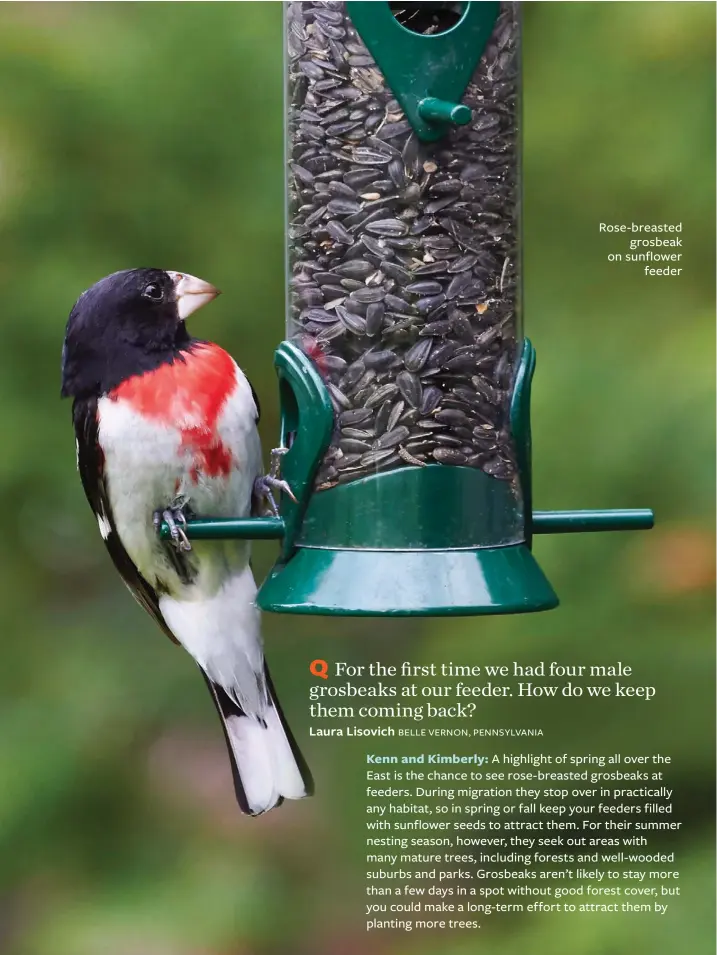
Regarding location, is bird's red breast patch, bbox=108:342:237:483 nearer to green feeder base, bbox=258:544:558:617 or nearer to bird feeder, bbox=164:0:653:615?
bird feeder, bbox=164:0:653:615

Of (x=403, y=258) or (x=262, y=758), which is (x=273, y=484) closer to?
(x=403, y=258)

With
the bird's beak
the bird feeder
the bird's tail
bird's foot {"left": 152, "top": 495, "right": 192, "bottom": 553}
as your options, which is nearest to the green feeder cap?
the bird feeder

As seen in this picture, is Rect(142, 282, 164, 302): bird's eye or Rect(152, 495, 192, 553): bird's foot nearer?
Rect(152, 495, 192, 553): bird's foot

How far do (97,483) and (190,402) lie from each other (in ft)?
0.89

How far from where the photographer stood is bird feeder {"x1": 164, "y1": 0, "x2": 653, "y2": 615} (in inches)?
99.8

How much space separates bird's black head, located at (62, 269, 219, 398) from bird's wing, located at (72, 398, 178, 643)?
47 mm

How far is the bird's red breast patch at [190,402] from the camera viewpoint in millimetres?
2842

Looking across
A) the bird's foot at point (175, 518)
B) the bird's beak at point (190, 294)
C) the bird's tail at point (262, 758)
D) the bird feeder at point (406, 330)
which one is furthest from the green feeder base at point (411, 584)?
the bird's tail at point (262, 758)

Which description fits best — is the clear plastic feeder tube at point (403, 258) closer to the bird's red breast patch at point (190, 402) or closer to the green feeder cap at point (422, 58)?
the green feeder cap at point (422, 58)

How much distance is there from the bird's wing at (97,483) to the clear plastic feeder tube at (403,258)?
49 centimetres

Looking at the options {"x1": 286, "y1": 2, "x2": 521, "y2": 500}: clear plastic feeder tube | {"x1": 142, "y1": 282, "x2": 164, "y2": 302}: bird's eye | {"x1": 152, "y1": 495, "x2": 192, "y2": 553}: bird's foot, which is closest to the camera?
{"x1": 286, "y1": 2, "x2": 521, "y2": 500}: clear plastic feeder tube

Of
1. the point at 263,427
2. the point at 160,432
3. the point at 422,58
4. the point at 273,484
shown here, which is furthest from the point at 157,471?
the point at 422,58

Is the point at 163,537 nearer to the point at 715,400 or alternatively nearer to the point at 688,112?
the point at 715,400

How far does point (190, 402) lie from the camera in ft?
9.36
